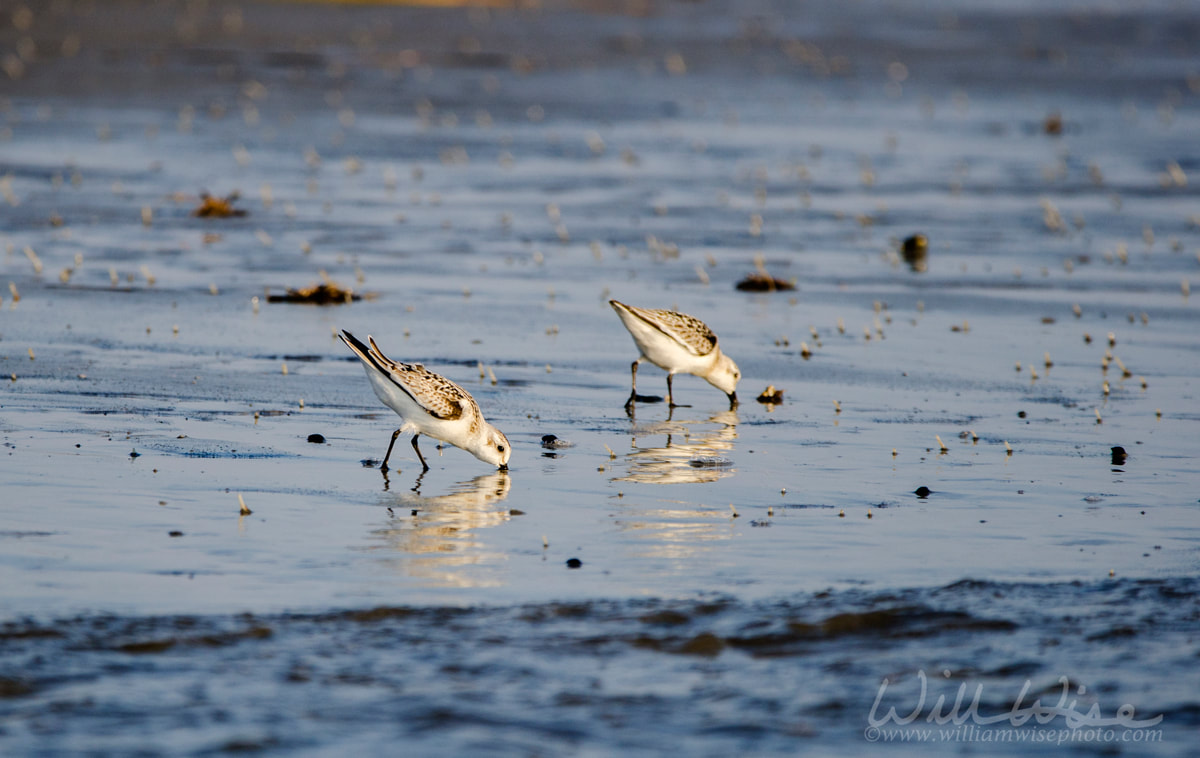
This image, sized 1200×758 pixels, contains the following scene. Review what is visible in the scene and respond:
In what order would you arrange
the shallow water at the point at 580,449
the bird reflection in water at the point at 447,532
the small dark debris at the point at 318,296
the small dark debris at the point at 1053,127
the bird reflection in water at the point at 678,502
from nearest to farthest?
the shallow water at the point at 580,449
the bird reflection in water at the point at 447,532
the bird reflection in water at the point at 678,502
the small dark debris at the point at 318,296
the small dark debris at the point at 1053,127

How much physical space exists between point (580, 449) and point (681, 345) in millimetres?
2177

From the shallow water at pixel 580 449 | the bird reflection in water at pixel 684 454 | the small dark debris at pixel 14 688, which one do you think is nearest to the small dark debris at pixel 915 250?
the shallow water at pixel 580 449

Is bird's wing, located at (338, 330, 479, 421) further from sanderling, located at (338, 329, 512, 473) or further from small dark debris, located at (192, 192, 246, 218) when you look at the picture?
small dark debris, located at (192, 192, 246, 218)

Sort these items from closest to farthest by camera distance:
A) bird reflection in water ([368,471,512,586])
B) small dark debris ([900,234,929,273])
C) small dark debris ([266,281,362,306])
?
bird reflection in water ([368,471,512,586]), small dark debris ([266,281,362,306]), small dark debris ([900,234,929,273])

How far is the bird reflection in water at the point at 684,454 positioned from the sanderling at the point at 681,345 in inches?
15.8

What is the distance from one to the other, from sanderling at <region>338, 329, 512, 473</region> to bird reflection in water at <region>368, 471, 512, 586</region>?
0.83 feet

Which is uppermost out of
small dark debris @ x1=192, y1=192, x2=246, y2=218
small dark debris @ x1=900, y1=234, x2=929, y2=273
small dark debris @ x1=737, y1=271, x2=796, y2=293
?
small dark debris @ x1=192, y1=192, x2=246, y2=218

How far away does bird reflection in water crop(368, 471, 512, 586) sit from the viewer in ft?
29.1

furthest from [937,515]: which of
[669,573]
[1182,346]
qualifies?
[1182,346]

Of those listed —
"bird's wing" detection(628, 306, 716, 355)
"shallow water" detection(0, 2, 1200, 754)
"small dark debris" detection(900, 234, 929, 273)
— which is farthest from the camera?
"small dark debris" detection(900, 234, 929, 273)

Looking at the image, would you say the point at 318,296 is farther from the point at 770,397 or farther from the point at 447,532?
the point at 447,532

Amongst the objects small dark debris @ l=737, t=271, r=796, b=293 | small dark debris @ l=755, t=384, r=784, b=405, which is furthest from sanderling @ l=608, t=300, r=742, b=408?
small dark debris @ l=737, t=271, r=796, b=293

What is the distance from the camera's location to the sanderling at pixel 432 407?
10.8 m

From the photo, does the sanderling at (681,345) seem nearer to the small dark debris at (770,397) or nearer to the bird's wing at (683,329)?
the bird's wing at (683,329)
